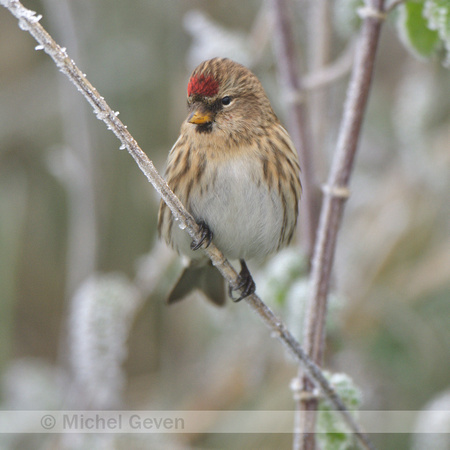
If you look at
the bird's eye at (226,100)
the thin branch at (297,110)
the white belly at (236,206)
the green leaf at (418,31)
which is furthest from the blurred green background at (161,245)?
the bird's eye at (226,100)

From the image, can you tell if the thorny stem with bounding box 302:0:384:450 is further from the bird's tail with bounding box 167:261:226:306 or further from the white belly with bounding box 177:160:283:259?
the bird's tail with bounding box 167:261:226:306

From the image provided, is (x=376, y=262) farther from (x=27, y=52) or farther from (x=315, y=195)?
(x=27, y=52)

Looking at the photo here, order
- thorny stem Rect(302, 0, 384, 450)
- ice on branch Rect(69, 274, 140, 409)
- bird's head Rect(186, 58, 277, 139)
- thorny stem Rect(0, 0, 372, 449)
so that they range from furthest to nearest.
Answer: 1. ice on branch Rect(69, 274, 140, 409)
2. bird's head Rect(186, 58, 277, 139)
3. thorny stem Rect(302, 0, 384, 450)
4. thorny stem Rect(0, 0, 372, 449)

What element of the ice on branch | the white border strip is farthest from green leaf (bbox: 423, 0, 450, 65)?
the ice on branch

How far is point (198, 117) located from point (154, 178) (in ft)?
1.43

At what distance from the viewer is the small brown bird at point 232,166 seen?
1.71 metres

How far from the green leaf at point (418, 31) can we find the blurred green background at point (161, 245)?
0.40 metres

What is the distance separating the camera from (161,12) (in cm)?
376

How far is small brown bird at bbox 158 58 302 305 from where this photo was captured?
171cm

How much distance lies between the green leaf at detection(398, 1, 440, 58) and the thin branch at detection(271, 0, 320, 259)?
52 centimetres

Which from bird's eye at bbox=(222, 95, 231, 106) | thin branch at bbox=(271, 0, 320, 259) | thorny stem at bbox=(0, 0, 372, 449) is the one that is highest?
thin branch at bbox=(271, 0, 320, 259)

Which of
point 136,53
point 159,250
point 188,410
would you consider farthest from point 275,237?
point 136,53

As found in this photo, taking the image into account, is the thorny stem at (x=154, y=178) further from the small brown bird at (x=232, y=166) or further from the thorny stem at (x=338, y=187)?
the small brown bird at (x=232, y=166)

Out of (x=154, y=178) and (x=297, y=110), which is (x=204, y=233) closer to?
(x=154, y=178)
